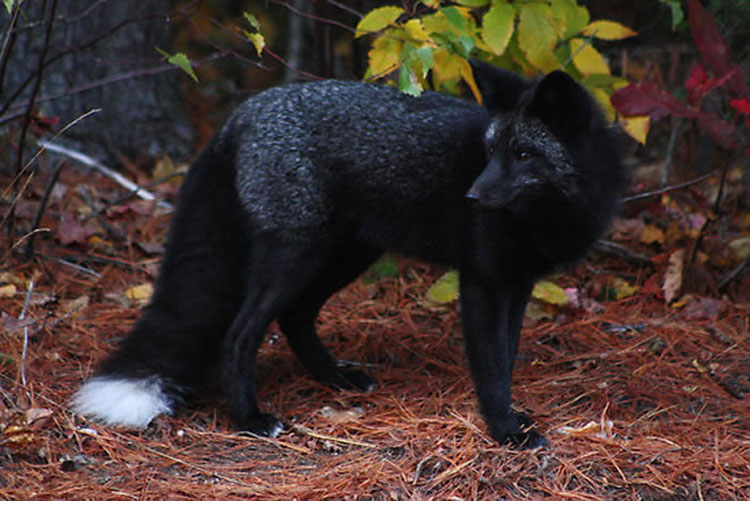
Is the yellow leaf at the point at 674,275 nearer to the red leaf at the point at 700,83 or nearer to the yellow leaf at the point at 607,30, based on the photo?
the red leaf at the point at 700,83

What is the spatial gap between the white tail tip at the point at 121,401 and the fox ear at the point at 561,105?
2.06 metres

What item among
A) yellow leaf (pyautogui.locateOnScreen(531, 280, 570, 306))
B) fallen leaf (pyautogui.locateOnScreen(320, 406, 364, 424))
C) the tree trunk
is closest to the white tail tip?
fallen leaf (pyautogui.locateOnScreen(320, 406, 364, 424))

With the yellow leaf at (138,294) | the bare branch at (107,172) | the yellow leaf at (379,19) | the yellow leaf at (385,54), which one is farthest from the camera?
the bare branch at (107,172)

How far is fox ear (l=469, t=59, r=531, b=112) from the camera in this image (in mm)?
3498

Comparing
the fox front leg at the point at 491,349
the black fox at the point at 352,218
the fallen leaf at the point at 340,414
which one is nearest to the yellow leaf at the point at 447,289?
the black fox at the point at 352,218

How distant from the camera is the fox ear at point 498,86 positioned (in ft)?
11.5

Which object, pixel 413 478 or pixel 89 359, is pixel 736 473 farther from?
pixel 89 359

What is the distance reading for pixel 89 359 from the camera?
410cm

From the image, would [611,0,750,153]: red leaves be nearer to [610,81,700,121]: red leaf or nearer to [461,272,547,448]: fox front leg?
[610,81,700,121]: red leaf

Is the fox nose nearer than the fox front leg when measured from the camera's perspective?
Yes

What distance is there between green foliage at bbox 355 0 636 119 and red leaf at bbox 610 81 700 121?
0.32 ft

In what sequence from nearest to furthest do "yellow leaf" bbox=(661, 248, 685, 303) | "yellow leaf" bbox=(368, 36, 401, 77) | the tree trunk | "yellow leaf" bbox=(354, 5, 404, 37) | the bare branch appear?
"yellow leaf" bbox=(354, 5, 404, 37) < "yellow leaf" bbox=(368, 36, 401, 77) < "yellow leaf" bbox=(661, 248, 685, 303) < the bare branch < the tree trunk

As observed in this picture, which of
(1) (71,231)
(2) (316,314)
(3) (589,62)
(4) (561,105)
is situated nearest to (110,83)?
(1) (71,231)

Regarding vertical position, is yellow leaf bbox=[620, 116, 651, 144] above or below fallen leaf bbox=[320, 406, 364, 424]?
above
